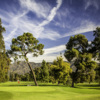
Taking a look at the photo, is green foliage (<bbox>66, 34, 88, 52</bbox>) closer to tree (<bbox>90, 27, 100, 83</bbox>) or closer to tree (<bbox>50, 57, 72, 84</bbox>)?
tree (<bbox>90, 27, 100, 83</bbox>)

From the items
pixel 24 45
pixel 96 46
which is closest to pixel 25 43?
pixel 24 45

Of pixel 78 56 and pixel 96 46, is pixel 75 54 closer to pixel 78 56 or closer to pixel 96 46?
pixel 78 56

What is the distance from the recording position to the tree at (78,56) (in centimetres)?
2804

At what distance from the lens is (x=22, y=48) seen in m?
30.9

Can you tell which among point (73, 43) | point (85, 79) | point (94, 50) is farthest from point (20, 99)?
point (94, 50)

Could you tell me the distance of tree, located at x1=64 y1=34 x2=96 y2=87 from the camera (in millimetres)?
28038

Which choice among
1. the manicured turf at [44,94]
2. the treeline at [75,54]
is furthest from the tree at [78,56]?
the manicured turf at [44,94]

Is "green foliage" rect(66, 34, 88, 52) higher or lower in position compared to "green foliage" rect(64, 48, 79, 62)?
higher

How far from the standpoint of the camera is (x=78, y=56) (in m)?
29.1

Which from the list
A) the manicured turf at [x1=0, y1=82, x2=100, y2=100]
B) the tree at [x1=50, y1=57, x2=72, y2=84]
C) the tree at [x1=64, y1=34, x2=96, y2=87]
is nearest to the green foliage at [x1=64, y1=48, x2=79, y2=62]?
the tree at [x1=64, y1=34, x2=96, y2=87]

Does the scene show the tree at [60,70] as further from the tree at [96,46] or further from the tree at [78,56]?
the tree at [96,46]

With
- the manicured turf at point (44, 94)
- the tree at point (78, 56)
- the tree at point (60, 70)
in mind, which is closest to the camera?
the manicured turf at point (44, 94)

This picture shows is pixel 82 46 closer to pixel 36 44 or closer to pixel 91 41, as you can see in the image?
pixel 91 41

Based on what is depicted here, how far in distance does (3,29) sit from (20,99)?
117ft
